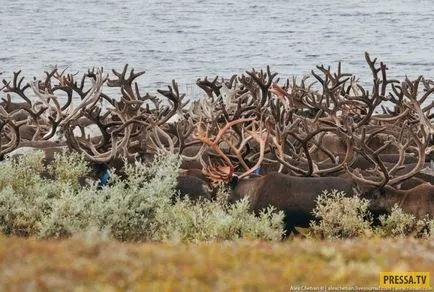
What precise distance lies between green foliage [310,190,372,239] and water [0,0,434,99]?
68.4ft

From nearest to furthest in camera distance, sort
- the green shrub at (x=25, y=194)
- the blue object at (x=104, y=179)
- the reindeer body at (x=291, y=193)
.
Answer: the green shrub at (x=25, y=194) < the reindeer body at (x=291, y=193) < the blue object at (x=104, y=179)

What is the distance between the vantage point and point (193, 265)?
5.57 metres

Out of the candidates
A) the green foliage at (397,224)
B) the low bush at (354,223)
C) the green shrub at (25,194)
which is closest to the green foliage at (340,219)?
the low bush at (354,223)

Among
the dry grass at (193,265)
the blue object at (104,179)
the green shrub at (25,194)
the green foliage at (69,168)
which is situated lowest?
the blue object at (104,179)

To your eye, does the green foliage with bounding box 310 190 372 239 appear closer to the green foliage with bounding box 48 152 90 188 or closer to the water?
the green foliage with bounding box 48 152 90 188

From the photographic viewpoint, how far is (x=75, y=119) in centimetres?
1603

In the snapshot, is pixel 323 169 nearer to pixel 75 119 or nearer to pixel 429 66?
pixel 75 119

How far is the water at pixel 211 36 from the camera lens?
44.8m

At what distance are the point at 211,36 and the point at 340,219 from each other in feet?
172

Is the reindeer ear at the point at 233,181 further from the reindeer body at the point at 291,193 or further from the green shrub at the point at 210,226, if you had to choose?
the green shrub at the point at 210,226

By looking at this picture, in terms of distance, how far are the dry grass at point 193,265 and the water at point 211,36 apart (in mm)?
26700

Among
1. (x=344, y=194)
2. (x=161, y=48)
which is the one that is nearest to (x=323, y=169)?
(x=344, y=194)

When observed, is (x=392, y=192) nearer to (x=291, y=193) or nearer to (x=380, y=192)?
(x=380, y=192)

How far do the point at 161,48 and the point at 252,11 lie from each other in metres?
32.7
